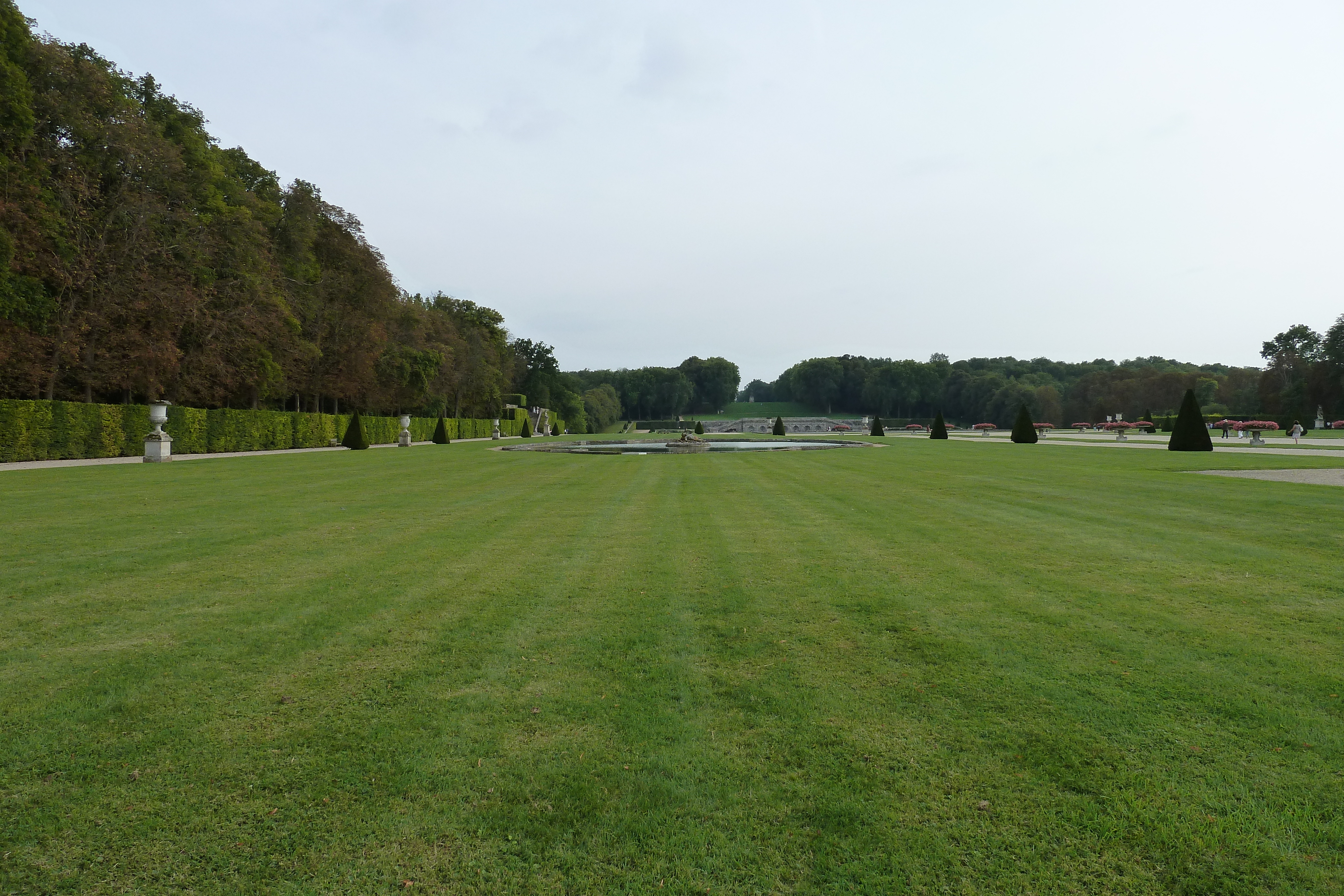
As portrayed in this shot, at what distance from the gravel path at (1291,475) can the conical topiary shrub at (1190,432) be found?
28.3ft

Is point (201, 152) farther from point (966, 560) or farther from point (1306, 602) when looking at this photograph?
point (1306, 602)

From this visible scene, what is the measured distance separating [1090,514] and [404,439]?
36452 millimetres

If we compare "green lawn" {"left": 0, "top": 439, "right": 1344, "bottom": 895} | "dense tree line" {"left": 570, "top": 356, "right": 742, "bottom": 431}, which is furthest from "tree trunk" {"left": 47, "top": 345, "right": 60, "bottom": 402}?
"dense tree line" {"left": 570, "top": 356, "right": 742, "bottom": 431}

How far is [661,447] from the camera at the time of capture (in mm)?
32062

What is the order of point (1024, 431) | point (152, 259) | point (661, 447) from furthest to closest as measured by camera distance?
point (1024, 431) < point (661, 447) < point (152, 259)

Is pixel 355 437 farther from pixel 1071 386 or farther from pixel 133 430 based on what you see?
pixel 1071 386

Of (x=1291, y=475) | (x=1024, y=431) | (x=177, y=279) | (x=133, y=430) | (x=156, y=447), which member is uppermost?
(x=177, y=279)

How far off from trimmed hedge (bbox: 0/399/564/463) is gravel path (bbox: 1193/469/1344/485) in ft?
105

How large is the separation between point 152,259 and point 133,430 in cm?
649

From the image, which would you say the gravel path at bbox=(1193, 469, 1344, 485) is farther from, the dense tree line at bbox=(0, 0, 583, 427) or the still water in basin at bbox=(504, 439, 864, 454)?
the dense tree line at bbox=(0, 0, 583, 427)

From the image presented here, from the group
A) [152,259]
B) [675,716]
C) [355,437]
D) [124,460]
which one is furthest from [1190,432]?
[152,259]

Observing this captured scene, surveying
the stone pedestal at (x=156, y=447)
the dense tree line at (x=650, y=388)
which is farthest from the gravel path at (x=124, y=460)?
the dense tree line at (x=650, y=388)

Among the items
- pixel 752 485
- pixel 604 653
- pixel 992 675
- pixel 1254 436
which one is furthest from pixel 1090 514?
pixel 1254 436

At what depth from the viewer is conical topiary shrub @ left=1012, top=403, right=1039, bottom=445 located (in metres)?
35.7
